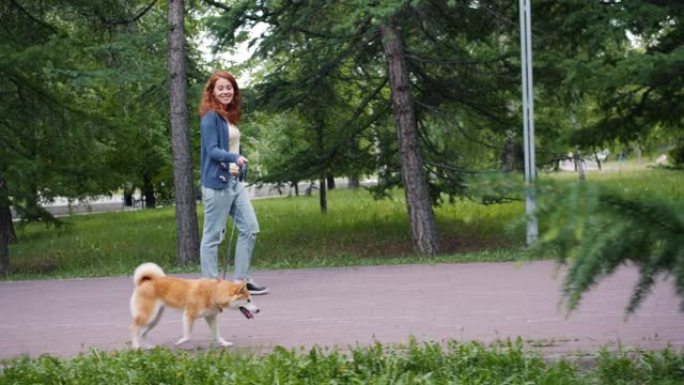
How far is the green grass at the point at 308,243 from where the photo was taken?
1328 cm

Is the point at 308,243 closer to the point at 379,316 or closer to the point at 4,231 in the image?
the point at 4,231

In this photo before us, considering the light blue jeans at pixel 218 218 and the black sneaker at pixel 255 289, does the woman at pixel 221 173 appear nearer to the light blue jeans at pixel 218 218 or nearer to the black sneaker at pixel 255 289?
the light blue jeans at pixel 218 218

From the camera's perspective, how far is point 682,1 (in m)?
Answer: 11.5

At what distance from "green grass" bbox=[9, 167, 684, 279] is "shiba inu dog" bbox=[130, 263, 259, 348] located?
Answer: 566 cm

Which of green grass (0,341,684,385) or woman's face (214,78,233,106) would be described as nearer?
green grass (0,341,684,385)

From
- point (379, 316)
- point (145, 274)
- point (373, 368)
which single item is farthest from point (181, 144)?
point (373, 368)

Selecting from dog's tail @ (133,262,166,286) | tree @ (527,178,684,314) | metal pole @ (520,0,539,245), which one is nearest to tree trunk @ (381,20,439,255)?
metal pole @ (520,0,539,245)

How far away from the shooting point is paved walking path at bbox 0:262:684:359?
21.0 feet

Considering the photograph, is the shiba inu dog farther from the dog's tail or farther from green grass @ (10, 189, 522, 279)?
green grass @ (10, 189, 522, 279)

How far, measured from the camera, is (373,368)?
522 centimetres

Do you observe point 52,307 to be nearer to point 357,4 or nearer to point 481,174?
point 357,4

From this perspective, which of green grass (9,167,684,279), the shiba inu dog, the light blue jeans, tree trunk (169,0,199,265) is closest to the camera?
the shiba inu dog

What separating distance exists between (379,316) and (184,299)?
1894 millimetres

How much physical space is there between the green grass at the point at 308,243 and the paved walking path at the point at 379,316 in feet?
6.74
